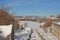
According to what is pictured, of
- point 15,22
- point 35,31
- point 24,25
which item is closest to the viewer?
point 15,22

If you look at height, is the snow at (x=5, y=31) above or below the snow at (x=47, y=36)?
above

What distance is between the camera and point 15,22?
6590 millimetres

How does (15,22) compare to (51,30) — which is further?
(51,30)

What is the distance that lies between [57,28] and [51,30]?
1007 millimetres

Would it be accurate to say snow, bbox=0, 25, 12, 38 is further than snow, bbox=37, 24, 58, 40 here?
No

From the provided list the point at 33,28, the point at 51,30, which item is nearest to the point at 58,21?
the point at 51,30

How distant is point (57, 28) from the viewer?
6.16 meters

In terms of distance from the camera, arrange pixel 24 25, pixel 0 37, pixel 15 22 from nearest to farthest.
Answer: pixel 0 37 → pixel 15 22 → pixel 24 25

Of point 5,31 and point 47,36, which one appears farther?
point 47,36

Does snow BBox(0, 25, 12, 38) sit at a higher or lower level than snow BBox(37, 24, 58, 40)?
higher

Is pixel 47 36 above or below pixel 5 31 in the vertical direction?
below

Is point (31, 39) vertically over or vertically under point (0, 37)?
under

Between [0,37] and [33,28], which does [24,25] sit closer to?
[33,28]

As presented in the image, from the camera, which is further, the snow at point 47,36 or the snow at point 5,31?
the snow at point 47,36
